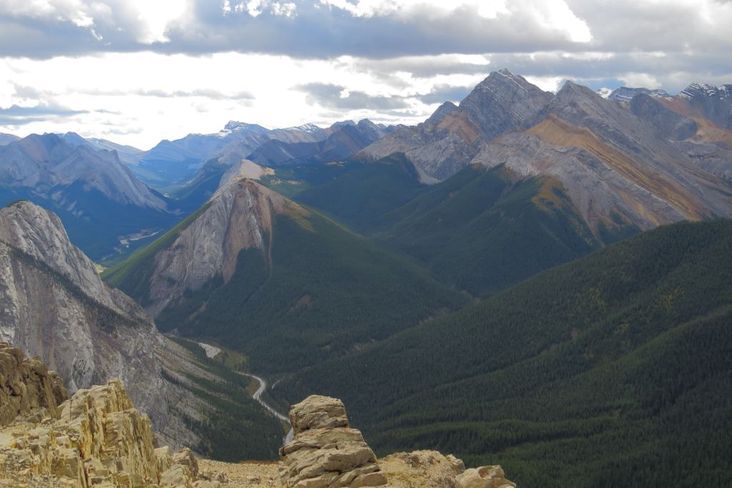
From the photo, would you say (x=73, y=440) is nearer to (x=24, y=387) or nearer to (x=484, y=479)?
(x=24, y=387)

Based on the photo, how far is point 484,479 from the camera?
75375mm

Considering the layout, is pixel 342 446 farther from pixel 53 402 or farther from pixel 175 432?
pixel 175 432

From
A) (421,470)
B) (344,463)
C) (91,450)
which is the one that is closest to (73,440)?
(91,450)

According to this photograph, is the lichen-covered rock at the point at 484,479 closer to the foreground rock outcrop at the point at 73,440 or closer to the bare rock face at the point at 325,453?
the bare rock face at the point at 325,453

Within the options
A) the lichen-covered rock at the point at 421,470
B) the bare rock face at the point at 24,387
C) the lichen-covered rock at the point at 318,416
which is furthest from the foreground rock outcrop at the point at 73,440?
the lichen-covered rock at the point at 421,470

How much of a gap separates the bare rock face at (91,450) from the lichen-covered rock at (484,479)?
89.9 ft

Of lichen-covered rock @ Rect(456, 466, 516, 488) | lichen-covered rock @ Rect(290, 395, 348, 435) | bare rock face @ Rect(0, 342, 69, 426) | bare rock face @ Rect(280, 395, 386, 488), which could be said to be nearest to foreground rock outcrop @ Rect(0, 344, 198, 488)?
bare rock face @ Rect(0, 342, 69, 426)

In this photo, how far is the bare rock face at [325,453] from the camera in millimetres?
63531

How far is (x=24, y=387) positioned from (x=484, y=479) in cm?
4951

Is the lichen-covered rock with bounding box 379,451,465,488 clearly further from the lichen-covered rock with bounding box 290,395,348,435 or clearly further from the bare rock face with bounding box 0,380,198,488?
the bare rock face with bounding box 0,380,198,488

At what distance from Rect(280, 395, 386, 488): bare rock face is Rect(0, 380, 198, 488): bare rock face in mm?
9649

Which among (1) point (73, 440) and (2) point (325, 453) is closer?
(1) point (73, 440)

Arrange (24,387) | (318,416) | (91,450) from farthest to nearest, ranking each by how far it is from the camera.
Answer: (24,387) → (318,416) → (91,450)

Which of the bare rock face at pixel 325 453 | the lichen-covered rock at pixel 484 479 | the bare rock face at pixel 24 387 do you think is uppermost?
the bare rock face at pixel 24 387
